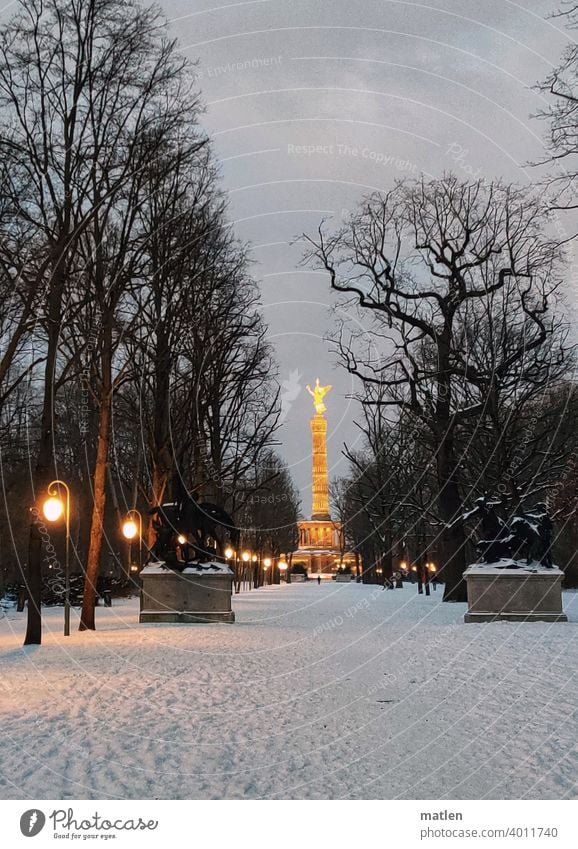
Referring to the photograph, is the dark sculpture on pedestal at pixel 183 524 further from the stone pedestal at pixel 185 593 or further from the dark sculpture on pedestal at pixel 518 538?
the dark sculpture on pedestal at pixel 518 538

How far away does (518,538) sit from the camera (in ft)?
75.7

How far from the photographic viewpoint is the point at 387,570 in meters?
54.4

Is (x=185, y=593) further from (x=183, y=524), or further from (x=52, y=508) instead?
(x=52, y=508)

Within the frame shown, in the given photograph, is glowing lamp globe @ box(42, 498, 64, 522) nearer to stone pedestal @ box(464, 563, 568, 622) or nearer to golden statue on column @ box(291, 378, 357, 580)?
stone pedestal @ box(464, 563, 568, 622)

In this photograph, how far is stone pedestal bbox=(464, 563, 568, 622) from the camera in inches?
873

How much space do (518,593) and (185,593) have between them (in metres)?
8.39

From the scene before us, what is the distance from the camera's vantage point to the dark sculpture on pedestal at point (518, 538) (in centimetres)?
2252

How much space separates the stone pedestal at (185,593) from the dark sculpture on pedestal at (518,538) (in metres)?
6.48

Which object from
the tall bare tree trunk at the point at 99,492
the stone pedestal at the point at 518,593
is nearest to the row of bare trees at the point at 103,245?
the tall bare tree trunk at the point at 99,492

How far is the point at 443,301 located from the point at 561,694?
20828mm

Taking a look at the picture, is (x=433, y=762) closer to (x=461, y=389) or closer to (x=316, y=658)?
(x=316, y=658)

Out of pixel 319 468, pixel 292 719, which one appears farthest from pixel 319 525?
pixel 292 719
